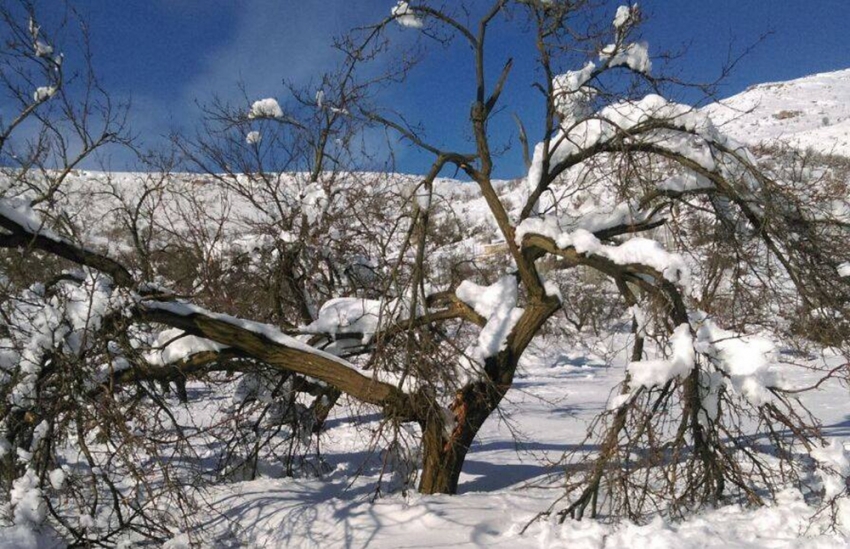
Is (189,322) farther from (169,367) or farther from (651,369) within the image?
(651,369)

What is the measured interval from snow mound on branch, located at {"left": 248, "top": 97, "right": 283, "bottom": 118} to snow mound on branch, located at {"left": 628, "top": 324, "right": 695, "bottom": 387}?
18.3 ft

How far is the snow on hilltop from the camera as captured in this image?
4928cm

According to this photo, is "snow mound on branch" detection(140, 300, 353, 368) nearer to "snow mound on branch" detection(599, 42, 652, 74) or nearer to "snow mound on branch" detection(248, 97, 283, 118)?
"snow mound on branch" detection(599, 42, 652, 74)

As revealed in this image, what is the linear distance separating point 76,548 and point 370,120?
12.5ft

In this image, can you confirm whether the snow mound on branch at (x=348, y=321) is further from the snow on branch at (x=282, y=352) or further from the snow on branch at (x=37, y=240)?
the snow on branch at (x=37, y=240)

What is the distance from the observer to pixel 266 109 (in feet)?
24.4

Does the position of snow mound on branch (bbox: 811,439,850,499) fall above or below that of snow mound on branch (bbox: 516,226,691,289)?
below

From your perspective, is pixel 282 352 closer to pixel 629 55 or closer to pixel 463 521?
pixel 463 521

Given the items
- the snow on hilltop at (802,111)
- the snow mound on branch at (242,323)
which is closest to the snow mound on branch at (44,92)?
the snow mound on branch at (242,323)

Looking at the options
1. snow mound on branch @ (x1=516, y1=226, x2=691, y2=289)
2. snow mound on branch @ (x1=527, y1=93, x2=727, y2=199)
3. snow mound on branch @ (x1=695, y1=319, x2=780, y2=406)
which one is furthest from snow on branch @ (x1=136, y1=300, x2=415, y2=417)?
snow mound on branch @ (x1=527, y1=93, x2=727, y2=199)

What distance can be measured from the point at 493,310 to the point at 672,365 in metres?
1.92

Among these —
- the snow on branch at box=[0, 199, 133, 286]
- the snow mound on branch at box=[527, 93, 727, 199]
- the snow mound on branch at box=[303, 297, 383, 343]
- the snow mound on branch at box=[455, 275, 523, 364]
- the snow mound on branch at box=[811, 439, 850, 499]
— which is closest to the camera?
the snow mound on branch at box=[811, 439, 850, 499]

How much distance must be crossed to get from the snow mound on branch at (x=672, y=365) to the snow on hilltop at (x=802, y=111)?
1768 inches

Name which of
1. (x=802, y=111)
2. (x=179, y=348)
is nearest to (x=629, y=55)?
(x=179, y=348)
